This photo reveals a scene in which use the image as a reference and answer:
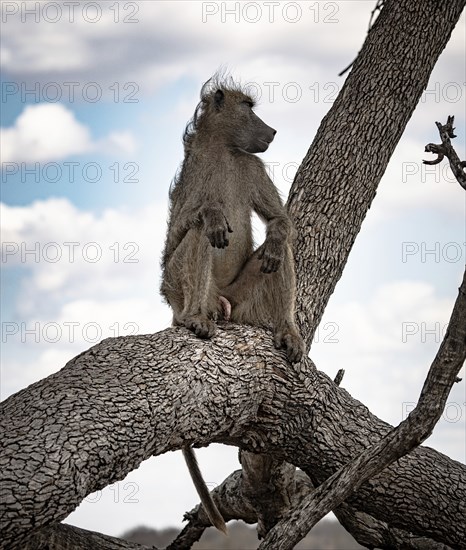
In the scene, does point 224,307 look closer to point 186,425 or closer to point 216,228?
point 216,228

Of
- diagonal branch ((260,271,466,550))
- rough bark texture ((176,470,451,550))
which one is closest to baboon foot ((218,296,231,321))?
diagonal branch ((260,271,466,550))

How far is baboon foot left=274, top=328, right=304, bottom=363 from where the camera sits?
19.3 ft

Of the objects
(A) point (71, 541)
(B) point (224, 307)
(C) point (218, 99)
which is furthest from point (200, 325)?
(C) point (218, 99)

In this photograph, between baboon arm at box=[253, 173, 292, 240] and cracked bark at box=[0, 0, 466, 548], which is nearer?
cracked bark at box=[0, 0, 466, 548]

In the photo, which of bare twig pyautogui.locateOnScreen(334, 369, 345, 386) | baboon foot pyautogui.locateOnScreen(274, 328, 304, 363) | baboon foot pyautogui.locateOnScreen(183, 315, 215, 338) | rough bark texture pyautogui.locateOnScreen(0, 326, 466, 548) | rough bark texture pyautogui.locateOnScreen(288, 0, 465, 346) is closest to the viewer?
rough bark texture pyautogui.locateOnScreen(0, 326, 466, 548)

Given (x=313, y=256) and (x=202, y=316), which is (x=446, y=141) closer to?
(x=313, y=256)

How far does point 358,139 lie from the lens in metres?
7.33

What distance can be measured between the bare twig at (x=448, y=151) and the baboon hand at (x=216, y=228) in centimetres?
156

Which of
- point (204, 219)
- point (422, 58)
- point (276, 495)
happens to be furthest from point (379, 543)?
point (422, 58)

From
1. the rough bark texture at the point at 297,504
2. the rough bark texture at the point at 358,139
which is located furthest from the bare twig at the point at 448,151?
the rough bark texture at the point at 297,504

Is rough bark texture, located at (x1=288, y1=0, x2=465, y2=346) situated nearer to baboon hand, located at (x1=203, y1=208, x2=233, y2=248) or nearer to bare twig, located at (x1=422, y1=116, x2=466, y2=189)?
bare twig, located at (x1=422, y1=116, x2=466, y2=189)

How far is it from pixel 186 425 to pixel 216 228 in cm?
126

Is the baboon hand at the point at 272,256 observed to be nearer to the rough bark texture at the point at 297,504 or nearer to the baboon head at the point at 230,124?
the baboon head at the point at 230,124

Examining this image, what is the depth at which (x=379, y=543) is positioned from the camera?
704 centimetres
